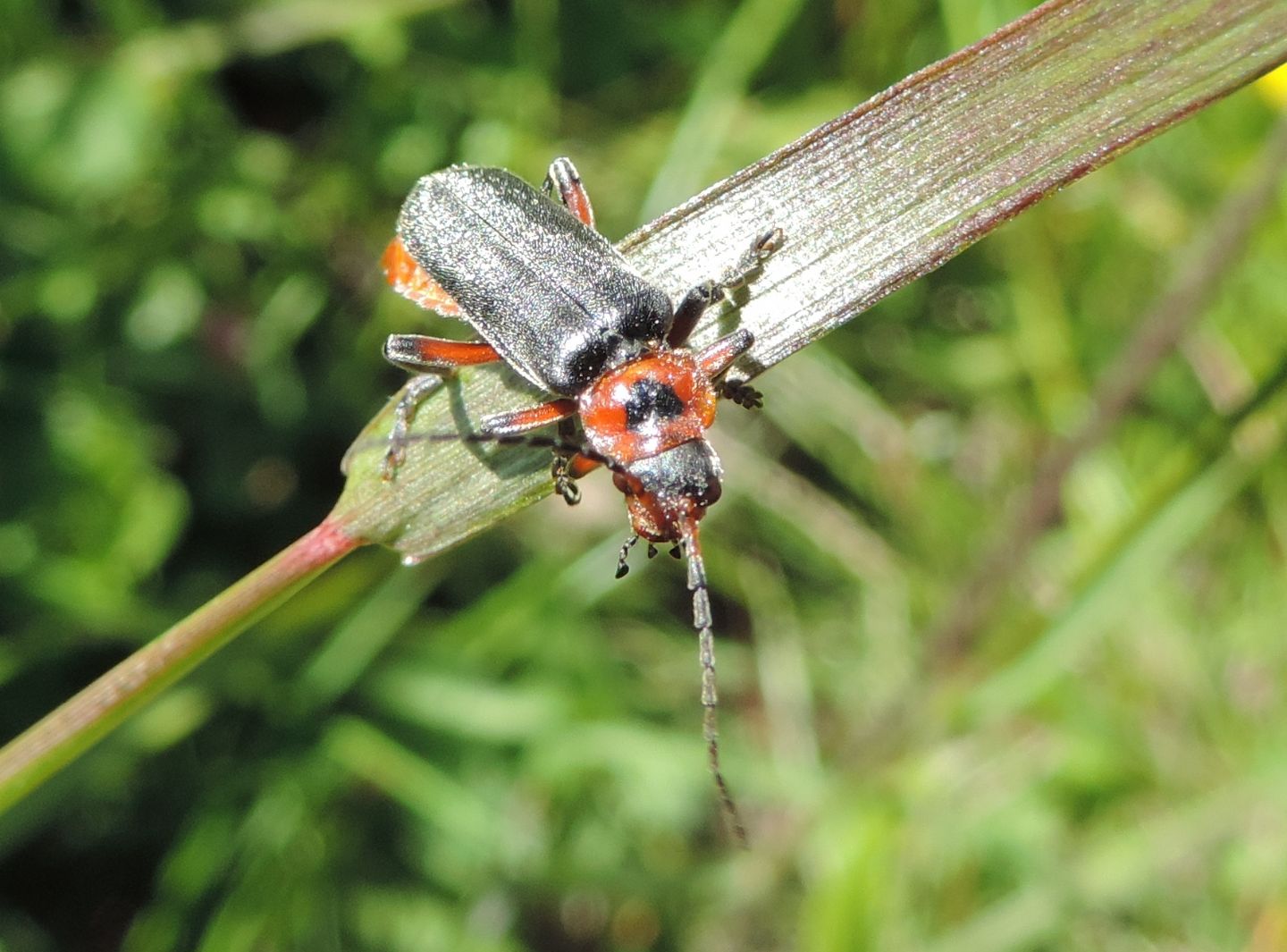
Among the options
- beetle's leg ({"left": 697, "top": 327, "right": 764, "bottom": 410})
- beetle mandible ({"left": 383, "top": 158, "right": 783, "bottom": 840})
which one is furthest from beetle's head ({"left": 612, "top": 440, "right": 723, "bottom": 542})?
beetle's leg ({"left": 697, "top": 327, "right": 764, "bottom": 410})

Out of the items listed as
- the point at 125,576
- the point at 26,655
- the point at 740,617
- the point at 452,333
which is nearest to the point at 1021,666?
the point at 740,617

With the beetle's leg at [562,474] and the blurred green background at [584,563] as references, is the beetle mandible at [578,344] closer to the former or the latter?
the beetle's leg at [562,474]

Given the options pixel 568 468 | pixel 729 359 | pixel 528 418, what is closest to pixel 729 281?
pixel 729 359

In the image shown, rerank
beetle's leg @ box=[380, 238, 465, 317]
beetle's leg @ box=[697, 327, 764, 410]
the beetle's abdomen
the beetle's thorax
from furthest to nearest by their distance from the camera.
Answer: beetle's leg @ box=[380, 238, 465, 317]
the beetle's abdomen
the beetle's thorax
beetle's leg @ box=[697, 327, 764, 410]

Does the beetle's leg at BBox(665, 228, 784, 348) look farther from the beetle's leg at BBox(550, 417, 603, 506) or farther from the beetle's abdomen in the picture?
the beetle's leg at BBox(550, 417, 603, 506)

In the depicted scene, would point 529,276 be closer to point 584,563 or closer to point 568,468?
point 568,468

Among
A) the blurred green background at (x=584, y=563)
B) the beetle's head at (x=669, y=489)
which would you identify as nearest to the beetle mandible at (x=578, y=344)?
the beetle's head at (x=669, y=489)
